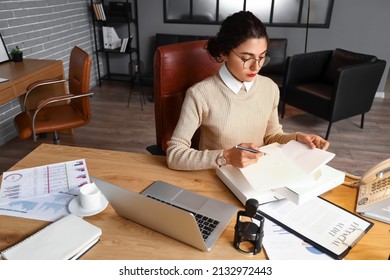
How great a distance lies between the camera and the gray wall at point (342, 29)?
397 cm

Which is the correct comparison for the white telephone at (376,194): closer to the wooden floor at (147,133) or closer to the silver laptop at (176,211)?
the silver laptop at (176,211)

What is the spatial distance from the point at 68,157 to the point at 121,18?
3.60 m

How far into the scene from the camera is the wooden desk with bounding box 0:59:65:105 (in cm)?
224

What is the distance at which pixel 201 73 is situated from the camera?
156 cm

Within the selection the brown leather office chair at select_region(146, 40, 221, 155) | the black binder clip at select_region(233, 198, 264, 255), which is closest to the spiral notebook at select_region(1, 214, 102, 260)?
the black binder clip at select_region(233, 198, 264, 255)

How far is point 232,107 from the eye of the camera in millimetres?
1352

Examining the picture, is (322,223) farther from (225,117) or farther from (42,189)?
(42,189)

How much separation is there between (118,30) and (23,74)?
243cm

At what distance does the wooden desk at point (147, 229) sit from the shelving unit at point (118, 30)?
3.26m

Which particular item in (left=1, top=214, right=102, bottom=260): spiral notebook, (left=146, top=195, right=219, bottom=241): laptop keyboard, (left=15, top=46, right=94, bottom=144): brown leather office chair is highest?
(left=1, top=214, right=102, bottom=260): spiral notebook

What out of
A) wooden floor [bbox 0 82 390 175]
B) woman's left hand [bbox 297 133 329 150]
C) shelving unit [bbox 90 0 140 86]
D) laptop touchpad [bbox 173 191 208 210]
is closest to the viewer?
laptop touchpad [bbox 173 191 208 210]

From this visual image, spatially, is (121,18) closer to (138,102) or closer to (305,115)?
(138,102)

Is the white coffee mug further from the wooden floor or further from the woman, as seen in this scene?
the wooden floor
